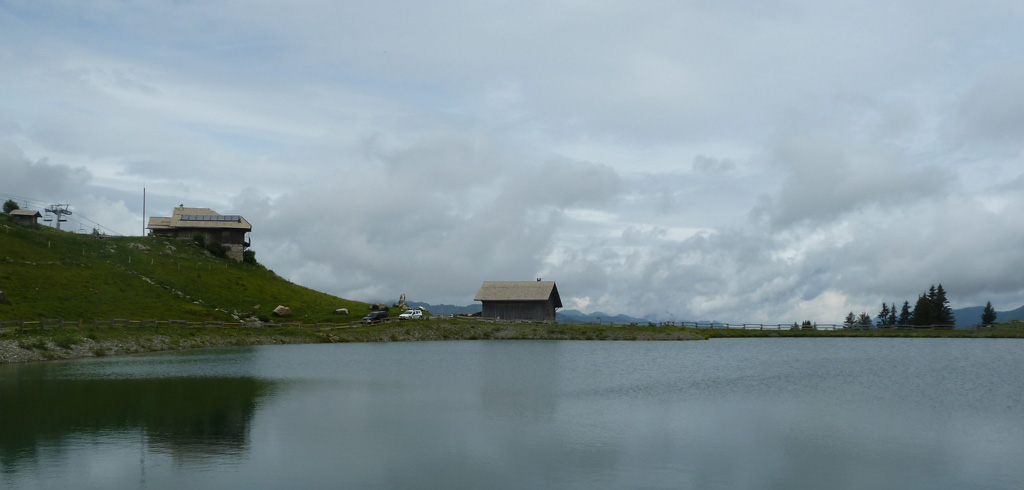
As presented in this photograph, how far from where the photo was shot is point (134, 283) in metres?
110

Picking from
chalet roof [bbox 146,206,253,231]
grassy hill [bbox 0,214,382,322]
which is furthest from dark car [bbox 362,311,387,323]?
chalet roof [bbox 146,206,253,231]

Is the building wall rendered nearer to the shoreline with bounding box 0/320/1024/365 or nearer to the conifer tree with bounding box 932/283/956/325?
the shoreline with bounding box 0/320/1024/365

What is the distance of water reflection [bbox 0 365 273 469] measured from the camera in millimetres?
28922

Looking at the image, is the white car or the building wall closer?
the white car

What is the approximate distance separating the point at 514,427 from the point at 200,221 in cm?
13395

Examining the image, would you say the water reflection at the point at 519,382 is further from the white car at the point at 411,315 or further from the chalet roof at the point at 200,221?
the chalet roof at the point at 200,221

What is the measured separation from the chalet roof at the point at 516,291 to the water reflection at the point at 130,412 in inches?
3018

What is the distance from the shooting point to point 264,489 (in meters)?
22.6

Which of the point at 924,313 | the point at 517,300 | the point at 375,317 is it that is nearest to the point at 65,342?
the point at 375,317

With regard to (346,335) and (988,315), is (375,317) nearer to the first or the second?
(346,335)

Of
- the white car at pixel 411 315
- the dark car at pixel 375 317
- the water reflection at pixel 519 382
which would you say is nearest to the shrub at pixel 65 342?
the water reflection at pixel 519 382

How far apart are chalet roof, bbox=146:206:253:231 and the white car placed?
47695 mm

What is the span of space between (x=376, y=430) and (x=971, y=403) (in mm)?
32097

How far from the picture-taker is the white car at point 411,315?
378 feet
